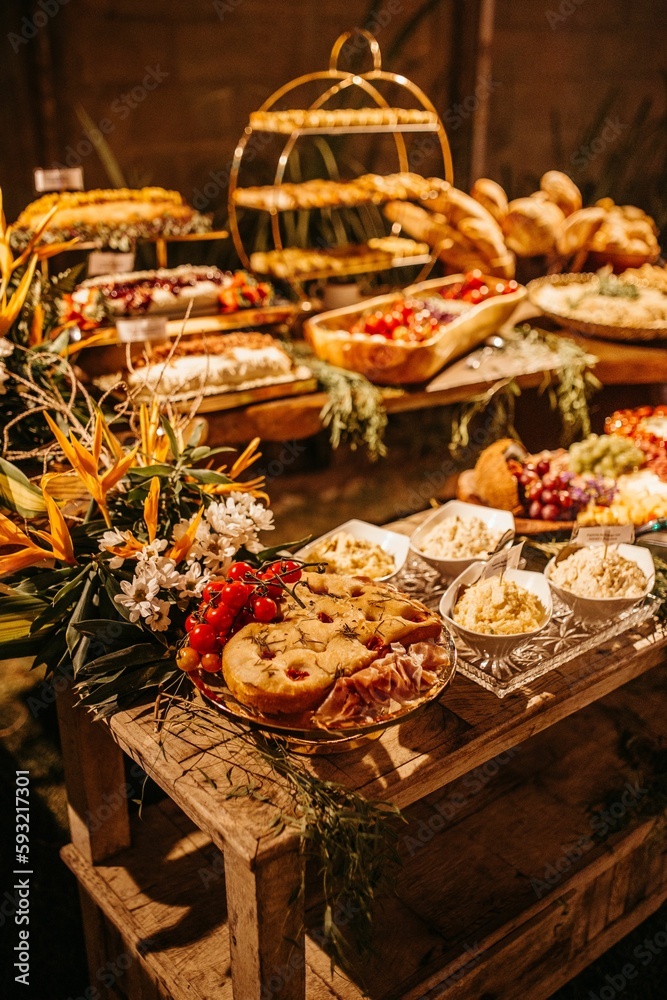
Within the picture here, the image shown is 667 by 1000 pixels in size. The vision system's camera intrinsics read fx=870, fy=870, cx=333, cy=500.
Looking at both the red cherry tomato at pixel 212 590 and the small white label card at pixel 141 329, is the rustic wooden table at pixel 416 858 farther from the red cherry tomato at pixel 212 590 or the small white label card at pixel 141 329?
the small white label card at pixel 141 329

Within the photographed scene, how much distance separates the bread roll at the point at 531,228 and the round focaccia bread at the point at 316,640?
8.73ft

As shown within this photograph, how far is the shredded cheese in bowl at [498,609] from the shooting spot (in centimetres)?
160

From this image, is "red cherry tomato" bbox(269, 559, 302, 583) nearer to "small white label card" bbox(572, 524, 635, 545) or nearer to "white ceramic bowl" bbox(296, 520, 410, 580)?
"white ceramic bowl" bbox(296, 520, 410, 580)

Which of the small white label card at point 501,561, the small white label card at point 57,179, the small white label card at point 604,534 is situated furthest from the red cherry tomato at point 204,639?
the small white label card at point 57,179

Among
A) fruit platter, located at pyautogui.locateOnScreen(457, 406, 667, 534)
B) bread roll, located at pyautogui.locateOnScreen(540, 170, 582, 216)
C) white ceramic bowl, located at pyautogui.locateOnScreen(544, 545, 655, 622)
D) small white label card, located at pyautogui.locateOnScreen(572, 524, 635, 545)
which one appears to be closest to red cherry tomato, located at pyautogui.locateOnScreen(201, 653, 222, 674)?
white ceramic bowl, located at pyautogui.locateOnScreen(544, 545, 655, 622)

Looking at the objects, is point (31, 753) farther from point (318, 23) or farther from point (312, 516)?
point (318, 23)

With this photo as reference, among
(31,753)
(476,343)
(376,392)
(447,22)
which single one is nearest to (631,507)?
(376,392)

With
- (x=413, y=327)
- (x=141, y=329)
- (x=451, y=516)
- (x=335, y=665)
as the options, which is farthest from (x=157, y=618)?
(x=413, y=327)

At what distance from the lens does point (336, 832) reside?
1240 mm

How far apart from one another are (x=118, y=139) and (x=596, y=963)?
345 cm

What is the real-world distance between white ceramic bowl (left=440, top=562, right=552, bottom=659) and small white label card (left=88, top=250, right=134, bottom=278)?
176cm

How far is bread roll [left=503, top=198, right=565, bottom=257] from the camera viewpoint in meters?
3.75

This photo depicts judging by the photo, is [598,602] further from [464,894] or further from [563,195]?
[563,195]

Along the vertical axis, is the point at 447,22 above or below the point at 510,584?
above
